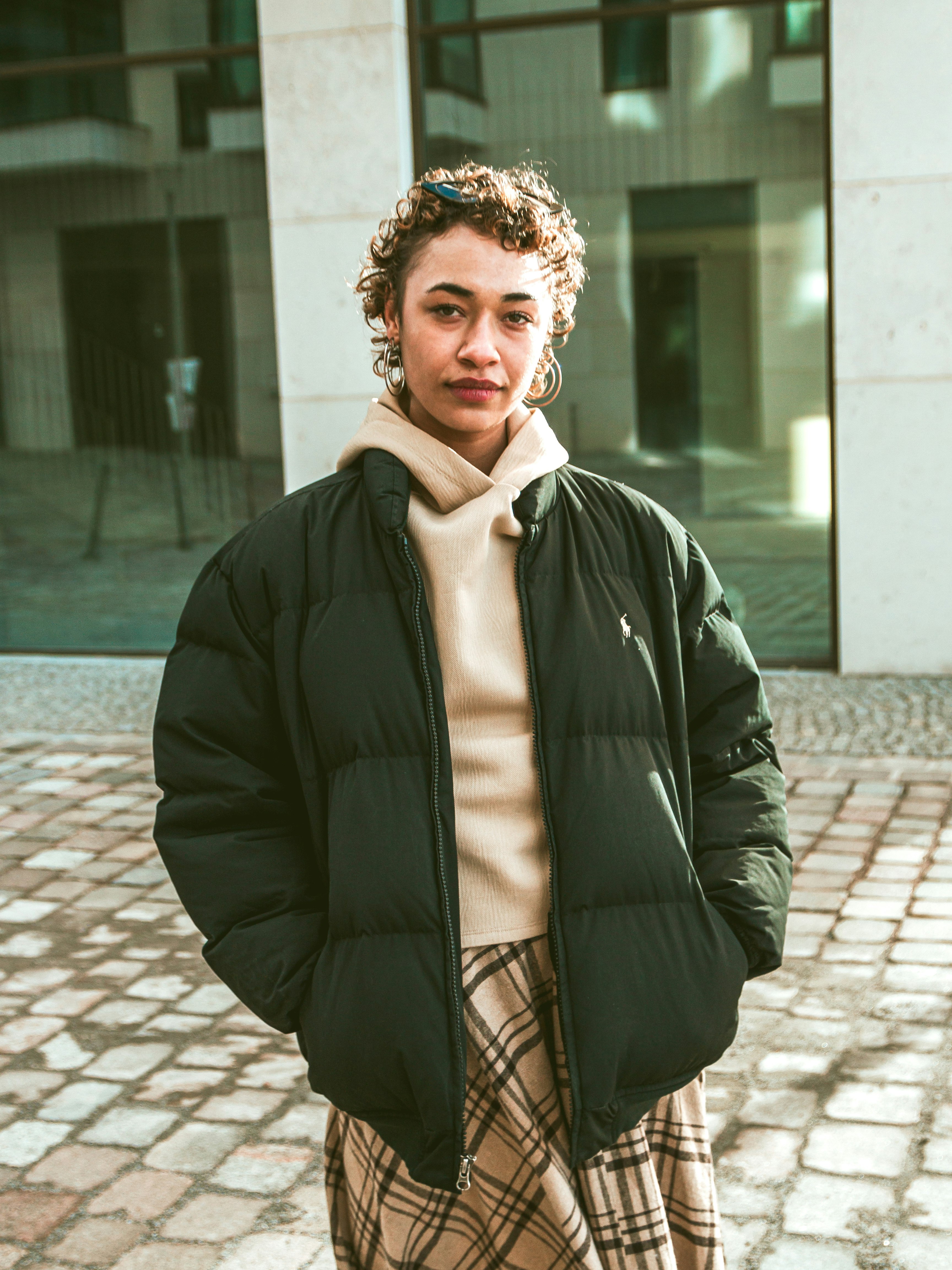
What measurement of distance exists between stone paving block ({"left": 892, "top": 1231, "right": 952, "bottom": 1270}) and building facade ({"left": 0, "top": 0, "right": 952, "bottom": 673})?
531 cm

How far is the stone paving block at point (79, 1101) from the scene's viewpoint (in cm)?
369

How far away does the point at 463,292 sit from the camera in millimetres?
1919

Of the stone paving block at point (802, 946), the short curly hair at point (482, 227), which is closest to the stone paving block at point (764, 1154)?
the stone paving block at point (802, 946)

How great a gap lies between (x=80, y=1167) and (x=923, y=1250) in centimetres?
189

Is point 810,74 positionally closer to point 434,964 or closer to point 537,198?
point 537,198

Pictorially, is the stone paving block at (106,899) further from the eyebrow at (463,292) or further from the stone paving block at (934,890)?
the eyebrow at (463,292)

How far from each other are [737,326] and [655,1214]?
6.99 metres

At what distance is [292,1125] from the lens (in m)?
3.60

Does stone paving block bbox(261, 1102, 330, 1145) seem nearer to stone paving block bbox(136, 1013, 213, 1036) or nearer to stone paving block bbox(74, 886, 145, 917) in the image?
stone paving block bbox(136, 1013, 213, 1036)

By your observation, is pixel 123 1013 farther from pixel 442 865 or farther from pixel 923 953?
pixel 442 865

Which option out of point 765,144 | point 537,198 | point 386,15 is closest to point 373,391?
point 386,15

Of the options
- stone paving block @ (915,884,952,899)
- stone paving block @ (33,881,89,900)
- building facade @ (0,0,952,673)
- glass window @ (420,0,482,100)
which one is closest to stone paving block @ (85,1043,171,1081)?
stone paving block @ (33,881,89,900)

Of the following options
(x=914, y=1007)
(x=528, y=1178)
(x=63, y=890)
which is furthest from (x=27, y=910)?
(x=528, y=1178)

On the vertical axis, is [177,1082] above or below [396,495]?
below
